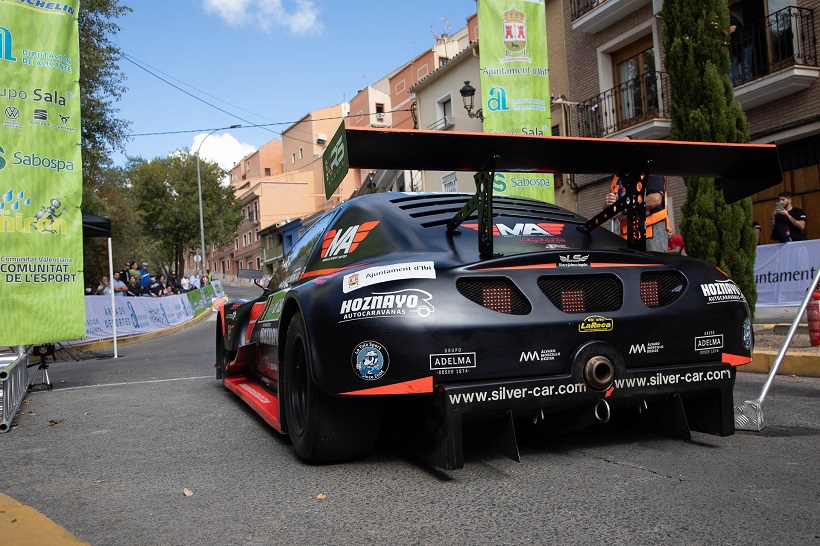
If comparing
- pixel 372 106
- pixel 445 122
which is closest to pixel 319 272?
pixel 445 122

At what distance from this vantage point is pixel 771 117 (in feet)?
45.7

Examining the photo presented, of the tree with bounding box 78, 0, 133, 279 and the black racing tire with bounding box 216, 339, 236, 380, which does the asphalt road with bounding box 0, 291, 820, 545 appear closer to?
the black racing tire with bounding box 216, 339, 236, 380

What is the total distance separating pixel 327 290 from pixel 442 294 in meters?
0.53

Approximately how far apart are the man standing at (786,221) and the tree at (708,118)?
7.15 feet

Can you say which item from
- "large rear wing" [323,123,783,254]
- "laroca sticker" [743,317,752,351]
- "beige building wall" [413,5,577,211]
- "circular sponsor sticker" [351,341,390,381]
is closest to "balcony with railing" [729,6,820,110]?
"beige building wall" [413,5,577,211]

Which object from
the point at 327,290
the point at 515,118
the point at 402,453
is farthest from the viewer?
the point at 515,118

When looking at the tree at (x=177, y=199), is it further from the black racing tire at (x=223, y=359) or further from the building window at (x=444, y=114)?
the black racing tire at (x=223, y=359)

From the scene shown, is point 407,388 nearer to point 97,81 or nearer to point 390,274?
point 390,274

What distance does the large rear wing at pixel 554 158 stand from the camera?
9.89 feet

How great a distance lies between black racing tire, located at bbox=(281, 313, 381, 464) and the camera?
10.3ft

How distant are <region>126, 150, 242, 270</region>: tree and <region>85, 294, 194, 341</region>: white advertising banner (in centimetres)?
2756

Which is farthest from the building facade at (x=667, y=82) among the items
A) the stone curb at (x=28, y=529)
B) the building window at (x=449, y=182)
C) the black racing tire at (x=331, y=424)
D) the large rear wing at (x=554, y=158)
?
the stone curb at (x=28, y=529)

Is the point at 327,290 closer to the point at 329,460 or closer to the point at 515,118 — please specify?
the point at 329,460

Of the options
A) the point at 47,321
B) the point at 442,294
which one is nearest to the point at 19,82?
the point at 47,321
